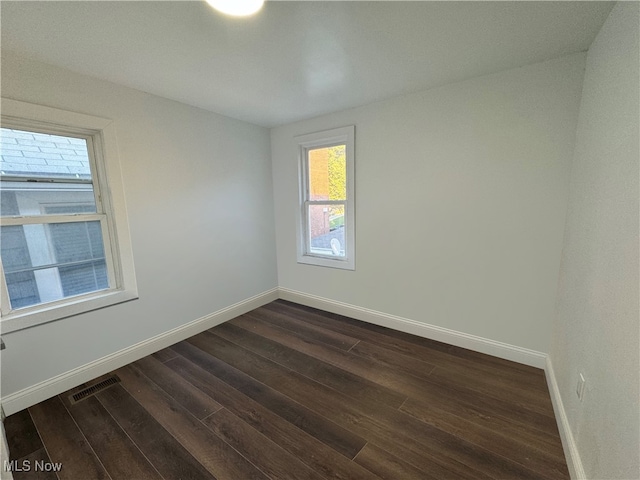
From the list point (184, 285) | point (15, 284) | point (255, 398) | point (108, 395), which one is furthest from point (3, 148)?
point (255, 398)

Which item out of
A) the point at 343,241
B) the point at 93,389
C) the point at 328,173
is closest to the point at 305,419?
the point at 93,389

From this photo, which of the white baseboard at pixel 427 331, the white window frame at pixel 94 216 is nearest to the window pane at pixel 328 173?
the white baseboard at pixel 427 331

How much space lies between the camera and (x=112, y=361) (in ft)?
7.55

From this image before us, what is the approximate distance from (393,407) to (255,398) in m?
0.99

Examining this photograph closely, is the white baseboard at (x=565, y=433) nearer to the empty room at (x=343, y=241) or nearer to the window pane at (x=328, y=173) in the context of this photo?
the empty room at (x=343, y=241)

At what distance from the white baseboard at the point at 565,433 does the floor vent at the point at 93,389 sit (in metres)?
3.01

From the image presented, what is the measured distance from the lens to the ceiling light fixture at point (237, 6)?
1272 millimetres

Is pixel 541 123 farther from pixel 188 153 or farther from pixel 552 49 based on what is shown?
pixel 188 153

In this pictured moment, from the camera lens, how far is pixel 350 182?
9.71 feet

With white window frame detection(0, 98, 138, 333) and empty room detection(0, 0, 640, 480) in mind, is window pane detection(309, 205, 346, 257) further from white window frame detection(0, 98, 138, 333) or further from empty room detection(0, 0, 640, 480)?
white window frame detection(0, 98, 138, 333)

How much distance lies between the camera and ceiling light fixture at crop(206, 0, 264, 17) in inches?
50.1

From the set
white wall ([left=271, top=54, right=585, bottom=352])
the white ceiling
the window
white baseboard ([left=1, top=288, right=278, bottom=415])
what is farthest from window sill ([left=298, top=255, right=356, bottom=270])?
the white ceiling

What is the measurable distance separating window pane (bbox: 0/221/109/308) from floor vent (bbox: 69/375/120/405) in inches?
29.2

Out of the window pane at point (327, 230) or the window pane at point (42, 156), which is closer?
the window pane at point (42, 156)
